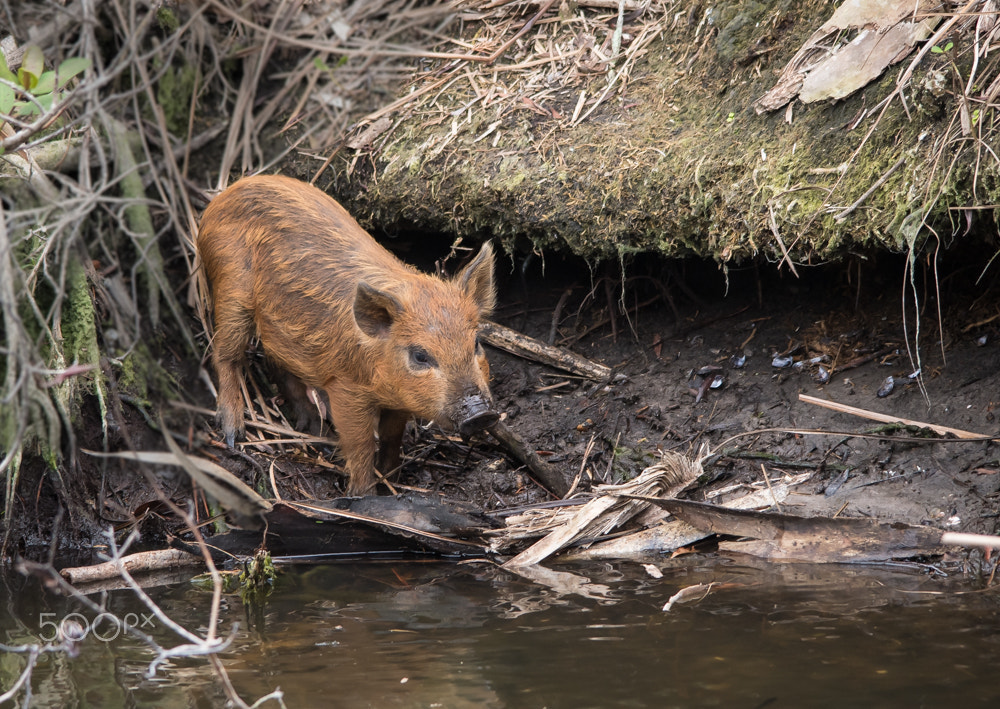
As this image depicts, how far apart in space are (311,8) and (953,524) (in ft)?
20.2

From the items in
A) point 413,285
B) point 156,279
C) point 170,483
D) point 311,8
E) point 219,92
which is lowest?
point 170,483

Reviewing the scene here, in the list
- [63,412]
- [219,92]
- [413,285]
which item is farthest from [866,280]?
[219,92]

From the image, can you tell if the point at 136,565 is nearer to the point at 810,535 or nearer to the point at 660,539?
the point at 660,539

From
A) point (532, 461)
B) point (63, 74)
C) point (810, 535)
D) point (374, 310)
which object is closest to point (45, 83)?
point (63, 74)

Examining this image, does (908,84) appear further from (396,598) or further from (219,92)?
(219,92)

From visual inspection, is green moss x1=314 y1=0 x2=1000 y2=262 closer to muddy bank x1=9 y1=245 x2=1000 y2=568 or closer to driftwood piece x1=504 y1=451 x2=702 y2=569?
muddy bank x1=9 y1=245 x2=1000 y2=568

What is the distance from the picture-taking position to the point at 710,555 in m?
4.88

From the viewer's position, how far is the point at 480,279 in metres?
5.62

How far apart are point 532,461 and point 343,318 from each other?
1449 mm

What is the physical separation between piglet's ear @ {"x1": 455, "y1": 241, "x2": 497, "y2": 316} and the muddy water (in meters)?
1.74

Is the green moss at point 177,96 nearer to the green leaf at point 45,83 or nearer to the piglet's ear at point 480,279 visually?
the piglet's ear at point 480,279

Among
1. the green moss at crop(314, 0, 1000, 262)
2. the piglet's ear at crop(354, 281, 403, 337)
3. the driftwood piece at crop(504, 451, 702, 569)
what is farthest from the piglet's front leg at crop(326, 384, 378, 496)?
the green moss at crop(314, 0, 1000, 262)

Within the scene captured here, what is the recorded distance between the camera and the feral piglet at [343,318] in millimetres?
5215

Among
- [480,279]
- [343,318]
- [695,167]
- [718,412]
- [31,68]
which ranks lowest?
[718,412]
